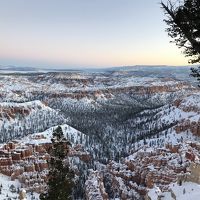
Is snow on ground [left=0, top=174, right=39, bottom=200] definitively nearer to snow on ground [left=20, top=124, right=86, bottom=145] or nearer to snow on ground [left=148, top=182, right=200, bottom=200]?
snow on ground [left=20, top=124, right=86, bottom=145]

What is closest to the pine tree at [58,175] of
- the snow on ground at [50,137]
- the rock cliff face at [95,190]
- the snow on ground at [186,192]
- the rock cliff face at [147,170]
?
the snow on ground at [186,192]

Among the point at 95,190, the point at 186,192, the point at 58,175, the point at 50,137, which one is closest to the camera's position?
the point at 58,175

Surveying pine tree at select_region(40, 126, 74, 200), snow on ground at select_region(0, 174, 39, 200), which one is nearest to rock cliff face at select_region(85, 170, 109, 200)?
snow on ground at select_region(0, 174, 39, 200)

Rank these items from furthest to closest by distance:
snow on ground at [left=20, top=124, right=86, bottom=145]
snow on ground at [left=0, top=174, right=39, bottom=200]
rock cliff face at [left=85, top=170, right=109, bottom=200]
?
snow on ground at [left=20, top=124, right=86, bottom=145] < snow on ground at [left=0, top=174, right=39, bottom=200] < rock cliff face at [left=85, top=170, right=109, bottom=200]

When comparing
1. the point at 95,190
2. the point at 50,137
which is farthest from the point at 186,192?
the point at 50,137

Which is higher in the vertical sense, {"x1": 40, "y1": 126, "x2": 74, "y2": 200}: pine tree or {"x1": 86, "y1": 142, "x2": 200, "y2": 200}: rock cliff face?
{"x1": 40, "y1": 126, "x2": 74, "y2": 200}: pine tree

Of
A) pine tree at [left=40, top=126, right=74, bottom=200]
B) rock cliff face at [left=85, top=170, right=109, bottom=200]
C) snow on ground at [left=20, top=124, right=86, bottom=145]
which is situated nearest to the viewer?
pine tree at [left=40, top=126, right=74, bottom=200]

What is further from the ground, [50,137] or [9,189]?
[50,137]

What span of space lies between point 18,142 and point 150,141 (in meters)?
61.0

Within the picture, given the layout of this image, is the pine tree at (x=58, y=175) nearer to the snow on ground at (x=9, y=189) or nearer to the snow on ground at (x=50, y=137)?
the snow on ground at (x=9, y=189)

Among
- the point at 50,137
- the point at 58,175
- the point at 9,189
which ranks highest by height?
the point at 58,175

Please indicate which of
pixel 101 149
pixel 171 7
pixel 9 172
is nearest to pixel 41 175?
pixel 9 172

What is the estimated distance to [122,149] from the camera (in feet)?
550

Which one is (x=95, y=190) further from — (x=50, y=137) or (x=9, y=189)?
(x=50, y=137)
